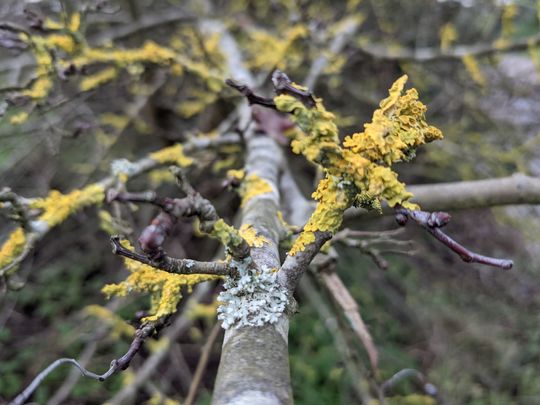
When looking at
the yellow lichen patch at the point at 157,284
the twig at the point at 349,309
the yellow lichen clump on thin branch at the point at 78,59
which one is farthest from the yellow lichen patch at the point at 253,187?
the yellow lichen clump on thin branch at the point at 78,59

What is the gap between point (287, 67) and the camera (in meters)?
2.09

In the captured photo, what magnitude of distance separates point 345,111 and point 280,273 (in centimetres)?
237

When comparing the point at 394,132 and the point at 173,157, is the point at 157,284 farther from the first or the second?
the point at 173,157

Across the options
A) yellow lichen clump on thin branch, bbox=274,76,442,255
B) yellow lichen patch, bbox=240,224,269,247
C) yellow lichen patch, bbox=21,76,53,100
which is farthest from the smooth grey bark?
yellow lichen patch, bbox=21,76,53,100

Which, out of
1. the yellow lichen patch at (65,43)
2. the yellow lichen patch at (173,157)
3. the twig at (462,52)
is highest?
the twig at (462,52)

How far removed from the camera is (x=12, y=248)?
1.07m

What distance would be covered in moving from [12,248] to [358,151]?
32.3 inches

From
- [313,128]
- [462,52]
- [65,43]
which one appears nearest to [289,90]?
[313,128]

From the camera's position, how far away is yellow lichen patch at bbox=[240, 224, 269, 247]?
0.79m

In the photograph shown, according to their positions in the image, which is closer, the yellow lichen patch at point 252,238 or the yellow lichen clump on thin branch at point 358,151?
the yellow lichen clump on thin branch at point 358,151

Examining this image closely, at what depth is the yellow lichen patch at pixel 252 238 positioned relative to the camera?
0.79 m

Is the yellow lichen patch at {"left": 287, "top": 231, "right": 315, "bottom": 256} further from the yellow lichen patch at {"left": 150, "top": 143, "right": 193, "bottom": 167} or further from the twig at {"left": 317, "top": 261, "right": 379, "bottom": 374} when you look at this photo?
the yellow lichen patch at {"left": 150, "top": 143, "right": 193, "bottom": 167}

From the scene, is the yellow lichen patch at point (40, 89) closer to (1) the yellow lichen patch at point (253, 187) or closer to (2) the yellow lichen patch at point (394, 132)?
→ (1) the yellow lichen patch at point (253, 187)

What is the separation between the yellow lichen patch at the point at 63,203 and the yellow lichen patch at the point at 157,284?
41 centimetres
